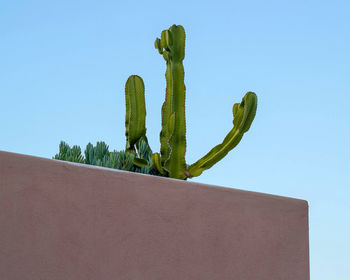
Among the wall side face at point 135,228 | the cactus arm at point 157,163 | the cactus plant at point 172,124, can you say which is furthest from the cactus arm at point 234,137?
the wall side face at point 135,228

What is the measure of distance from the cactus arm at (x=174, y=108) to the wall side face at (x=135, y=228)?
35.1 inches

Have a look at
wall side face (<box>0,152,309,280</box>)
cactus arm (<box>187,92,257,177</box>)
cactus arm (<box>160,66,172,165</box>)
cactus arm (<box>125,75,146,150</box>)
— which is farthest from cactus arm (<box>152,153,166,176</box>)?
wall side face (<box>0,152,309,280</box>)

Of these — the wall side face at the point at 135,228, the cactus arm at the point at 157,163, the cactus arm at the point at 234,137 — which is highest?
the cactus arm at the point at 234,137

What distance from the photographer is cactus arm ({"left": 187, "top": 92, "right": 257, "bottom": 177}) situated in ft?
18.7

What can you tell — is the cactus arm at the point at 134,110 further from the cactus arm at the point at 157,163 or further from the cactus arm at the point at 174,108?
the cactus arm at the point at 157,163

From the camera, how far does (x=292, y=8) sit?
30.5 feet

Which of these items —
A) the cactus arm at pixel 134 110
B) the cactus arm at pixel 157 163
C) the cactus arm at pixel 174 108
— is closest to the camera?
the cactus arm at pixel 157 163

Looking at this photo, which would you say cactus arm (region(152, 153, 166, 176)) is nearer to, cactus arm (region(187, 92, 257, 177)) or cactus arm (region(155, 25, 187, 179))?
cactus arm (region(155, 25, 187, 179))

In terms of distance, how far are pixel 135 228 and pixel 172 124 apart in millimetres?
1483

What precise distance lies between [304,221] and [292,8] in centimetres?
491

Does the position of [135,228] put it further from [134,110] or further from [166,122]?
[134,110]

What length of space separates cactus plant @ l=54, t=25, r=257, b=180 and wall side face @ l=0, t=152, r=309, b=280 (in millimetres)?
877

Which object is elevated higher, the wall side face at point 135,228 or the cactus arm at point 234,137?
the cactus arm at point 234,137

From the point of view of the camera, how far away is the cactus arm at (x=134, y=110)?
224 inches
